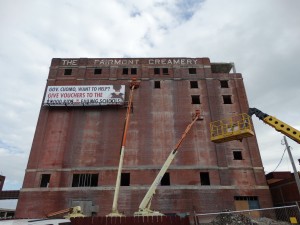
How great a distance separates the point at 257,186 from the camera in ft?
96.4

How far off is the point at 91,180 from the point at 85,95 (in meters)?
11.5

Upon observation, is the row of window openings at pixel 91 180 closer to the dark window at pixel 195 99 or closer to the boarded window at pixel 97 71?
the dark window at pixel 195 99

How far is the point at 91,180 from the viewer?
99.2ft

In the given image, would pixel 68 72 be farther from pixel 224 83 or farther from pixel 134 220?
pixel 134 220

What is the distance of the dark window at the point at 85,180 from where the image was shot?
29698 millimetres

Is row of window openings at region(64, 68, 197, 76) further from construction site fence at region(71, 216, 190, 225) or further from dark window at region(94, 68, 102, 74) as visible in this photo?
construction site fence at region(71, 216, 190, 225)

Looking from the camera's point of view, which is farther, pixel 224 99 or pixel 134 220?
pixel 224 99

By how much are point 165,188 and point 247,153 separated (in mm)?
11186

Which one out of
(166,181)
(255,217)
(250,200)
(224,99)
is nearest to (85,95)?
(166,181)

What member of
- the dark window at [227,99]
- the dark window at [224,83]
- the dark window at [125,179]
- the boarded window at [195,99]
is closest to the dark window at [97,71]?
the boarded window at [195,99]

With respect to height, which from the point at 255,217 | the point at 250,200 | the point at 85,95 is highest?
the point at 85,95

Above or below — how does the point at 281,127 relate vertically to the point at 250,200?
above

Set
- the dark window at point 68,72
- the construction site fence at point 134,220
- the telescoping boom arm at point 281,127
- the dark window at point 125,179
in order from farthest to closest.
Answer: the dark window at point 68,72, the dark window at point 125,179, the telescoping boom arm at point 281,127, the construction site fence at point 134,220

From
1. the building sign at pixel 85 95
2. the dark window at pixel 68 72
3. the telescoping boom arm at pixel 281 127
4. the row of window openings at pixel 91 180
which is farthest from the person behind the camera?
the dark window at pixel 68 72
